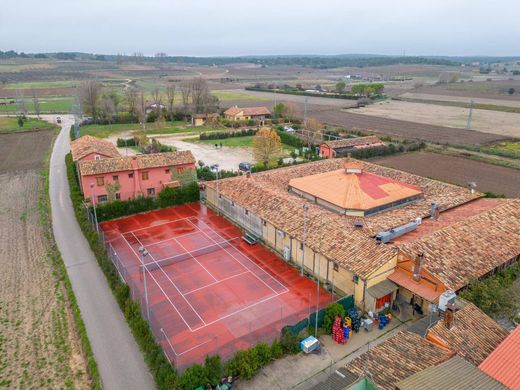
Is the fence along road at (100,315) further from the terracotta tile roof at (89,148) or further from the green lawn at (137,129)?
the green lawn at (137,129)

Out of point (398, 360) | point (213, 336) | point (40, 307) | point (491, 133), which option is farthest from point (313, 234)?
point (491, 133)

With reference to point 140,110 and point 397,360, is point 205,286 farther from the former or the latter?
point 140,110

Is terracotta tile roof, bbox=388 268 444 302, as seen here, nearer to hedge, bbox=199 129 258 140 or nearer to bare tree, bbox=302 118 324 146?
bare tree, bbox=302 118 324 146

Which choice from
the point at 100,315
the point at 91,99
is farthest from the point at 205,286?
the point at 91,99

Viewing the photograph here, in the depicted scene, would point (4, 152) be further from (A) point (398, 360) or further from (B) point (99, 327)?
(A) point (398, 360)

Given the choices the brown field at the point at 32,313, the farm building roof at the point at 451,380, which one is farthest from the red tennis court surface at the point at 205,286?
the farm building roof at the point at 451,380

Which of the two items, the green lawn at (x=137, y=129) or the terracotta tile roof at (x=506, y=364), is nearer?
the terracotta tile roof at (x=506, y=364)
